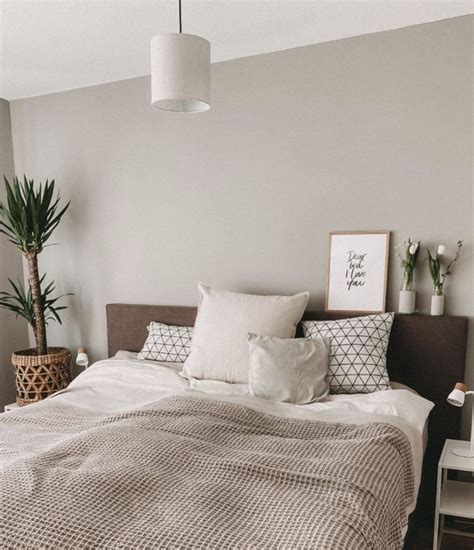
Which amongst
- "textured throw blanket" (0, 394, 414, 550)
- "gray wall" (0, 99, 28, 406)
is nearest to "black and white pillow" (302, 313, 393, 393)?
"textured throw blanket" (0, 394, 414, 550)

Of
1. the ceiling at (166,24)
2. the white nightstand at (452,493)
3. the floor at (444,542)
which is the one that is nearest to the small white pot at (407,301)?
the white nightstand at (452,493)

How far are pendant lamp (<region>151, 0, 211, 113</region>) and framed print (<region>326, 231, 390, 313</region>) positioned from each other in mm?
1399

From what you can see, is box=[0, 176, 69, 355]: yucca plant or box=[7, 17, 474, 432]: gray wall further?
box=[0, 176, 69, 355]: yucca plant

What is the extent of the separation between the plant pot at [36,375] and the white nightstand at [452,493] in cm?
239

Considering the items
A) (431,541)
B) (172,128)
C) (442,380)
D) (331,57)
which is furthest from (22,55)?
(431,541)

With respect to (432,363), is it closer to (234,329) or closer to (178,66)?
(234,329)

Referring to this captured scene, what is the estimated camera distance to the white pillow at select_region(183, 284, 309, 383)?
2.62 meters

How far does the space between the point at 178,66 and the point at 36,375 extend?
2366mm

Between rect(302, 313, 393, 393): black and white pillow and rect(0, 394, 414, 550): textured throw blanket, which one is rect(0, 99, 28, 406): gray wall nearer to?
rect(0, 394, 414, 550): textured throw blanket

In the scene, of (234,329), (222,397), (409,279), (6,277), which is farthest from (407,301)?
(6,277)

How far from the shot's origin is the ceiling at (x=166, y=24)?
2.44 meters

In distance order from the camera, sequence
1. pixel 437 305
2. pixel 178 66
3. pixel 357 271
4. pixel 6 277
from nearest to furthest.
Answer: pixel 178 66, pixel 437 305, pixel 357 271, pixel 6 277

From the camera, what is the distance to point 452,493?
7.66 ft

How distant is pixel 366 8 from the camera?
8.10 ft
